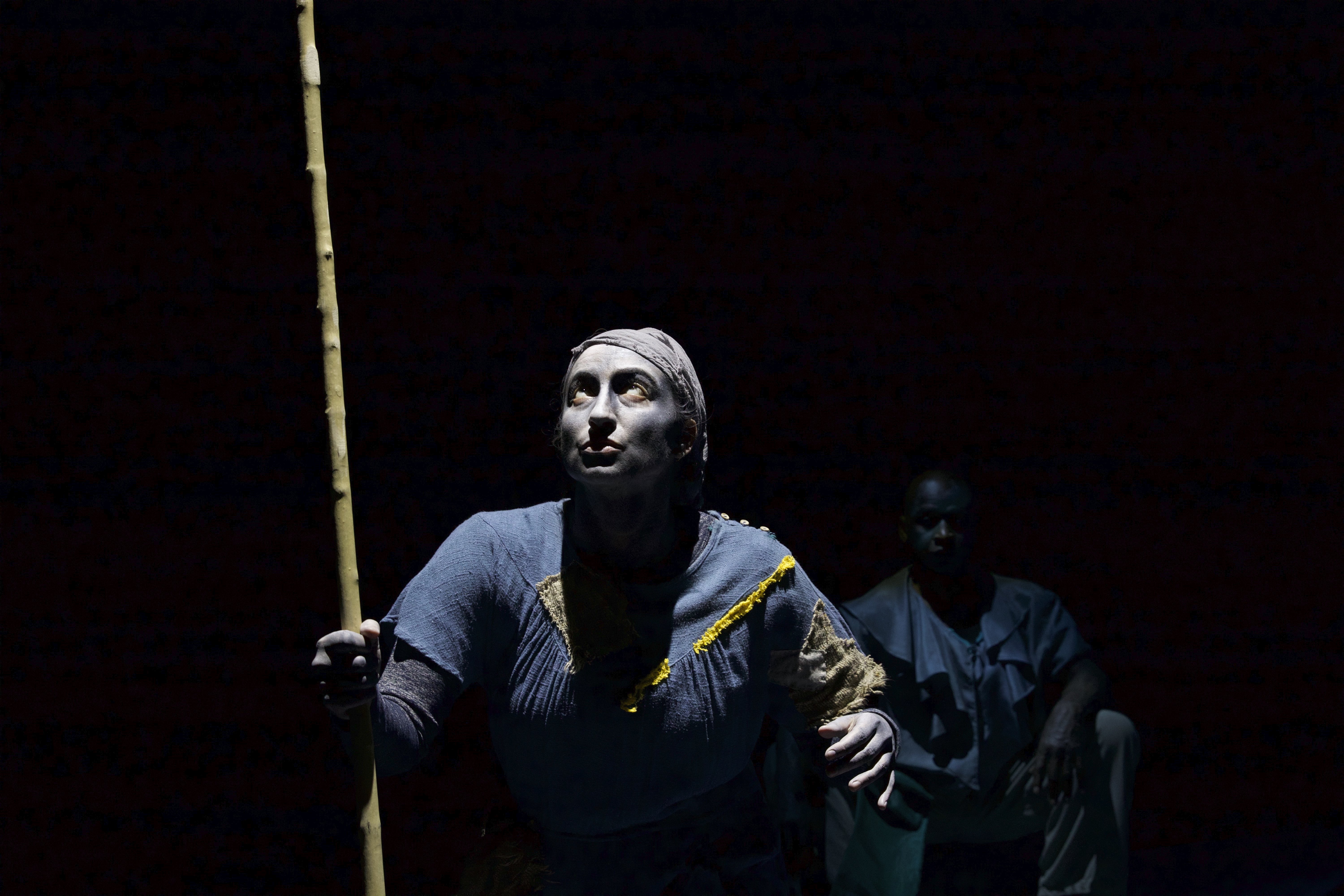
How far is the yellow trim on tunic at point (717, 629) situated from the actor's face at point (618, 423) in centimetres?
22

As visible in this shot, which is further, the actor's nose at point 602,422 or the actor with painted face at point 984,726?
the actor with painted face at point 984,726

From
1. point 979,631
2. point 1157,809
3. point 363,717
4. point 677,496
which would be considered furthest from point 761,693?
point 1157,809

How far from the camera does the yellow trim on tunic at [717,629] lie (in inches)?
71.3

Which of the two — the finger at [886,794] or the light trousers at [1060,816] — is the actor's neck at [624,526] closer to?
the finger at [886,794]

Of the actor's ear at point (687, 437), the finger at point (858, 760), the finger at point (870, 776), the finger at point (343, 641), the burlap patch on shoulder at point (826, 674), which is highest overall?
the actor's ear at point (687, 437)

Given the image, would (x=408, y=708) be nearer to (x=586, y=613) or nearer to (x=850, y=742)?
(x=586, y=613)

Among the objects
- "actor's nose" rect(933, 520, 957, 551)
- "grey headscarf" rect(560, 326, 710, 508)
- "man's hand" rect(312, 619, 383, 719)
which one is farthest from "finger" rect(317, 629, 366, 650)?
"actor's nose" rect(933, 520, 957, 551)

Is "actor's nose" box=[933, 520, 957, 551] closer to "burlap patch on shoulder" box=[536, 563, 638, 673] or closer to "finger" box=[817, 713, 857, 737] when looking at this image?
"finger" box=[817, 713, 857, 737]

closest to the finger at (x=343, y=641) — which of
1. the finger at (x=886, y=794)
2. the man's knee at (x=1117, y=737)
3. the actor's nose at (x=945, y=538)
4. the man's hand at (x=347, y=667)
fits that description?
the man's hand at (x=347, y=667)

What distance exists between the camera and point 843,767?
189cm

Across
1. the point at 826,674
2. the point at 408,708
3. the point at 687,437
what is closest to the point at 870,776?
the point at 826,674

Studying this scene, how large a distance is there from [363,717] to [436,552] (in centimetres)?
35

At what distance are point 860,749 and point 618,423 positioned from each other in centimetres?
60

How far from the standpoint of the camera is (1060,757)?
2859 millimetres
